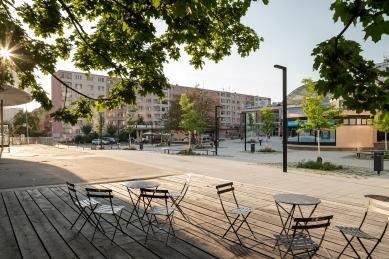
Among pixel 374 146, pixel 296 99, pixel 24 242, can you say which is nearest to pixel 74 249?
pixel 24 242

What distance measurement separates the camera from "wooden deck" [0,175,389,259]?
447cm

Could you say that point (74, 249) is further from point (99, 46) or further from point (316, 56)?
point (316, 56)

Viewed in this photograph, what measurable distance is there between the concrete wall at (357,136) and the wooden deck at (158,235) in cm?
2578

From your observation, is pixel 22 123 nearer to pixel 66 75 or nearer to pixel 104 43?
pixel 66 75

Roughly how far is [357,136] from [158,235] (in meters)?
30.9

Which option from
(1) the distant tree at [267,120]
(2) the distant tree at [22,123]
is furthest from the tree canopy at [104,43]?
(2) the distant tree at [22,123]

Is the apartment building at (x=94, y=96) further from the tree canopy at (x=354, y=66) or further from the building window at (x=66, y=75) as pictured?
the tree canopy at (x=354, y=66)

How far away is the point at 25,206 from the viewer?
23.7 ft

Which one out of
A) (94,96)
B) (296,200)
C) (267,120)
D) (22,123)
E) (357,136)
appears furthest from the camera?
(94,96)

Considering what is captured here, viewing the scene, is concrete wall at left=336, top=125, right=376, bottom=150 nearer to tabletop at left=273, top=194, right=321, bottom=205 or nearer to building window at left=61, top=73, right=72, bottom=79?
tabletop at left=273, top=194, right=321, bottom=205

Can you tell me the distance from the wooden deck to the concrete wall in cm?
2578

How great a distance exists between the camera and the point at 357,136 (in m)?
30.1

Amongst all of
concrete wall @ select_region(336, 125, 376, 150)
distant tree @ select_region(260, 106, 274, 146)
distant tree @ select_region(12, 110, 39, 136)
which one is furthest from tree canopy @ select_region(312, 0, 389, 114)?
distant tree @ select_region(12, 110, 39, 136)

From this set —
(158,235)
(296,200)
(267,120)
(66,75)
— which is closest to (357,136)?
(267,120)
